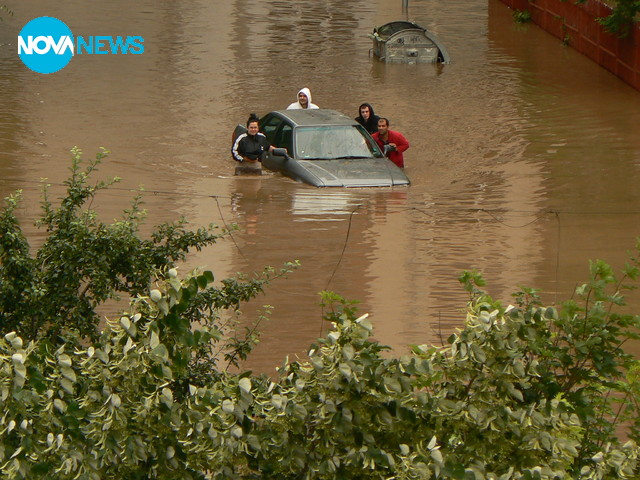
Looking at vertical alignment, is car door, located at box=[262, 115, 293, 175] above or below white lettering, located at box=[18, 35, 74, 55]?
below

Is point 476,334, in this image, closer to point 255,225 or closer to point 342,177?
point 255,225

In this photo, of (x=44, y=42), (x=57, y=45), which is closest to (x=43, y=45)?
(x=44, y=42)

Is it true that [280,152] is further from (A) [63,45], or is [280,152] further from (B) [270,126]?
(A) [63,45]

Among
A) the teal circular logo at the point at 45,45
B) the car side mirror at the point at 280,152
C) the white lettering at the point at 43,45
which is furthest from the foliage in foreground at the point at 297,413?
the white lettering at the point at 43,45

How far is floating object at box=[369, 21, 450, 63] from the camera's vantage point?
31594 mm

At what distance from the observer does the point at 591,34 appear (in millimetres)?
31844

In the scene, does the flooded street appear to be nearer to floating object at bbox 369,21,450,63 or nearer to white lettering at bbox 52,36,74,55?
floating object at bbox 369,21,450,63

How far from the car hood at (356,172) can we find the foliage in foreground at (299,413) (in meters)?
11.8

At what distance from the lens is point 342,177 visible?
17531mm

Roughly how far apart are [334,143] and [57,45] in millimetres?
20321

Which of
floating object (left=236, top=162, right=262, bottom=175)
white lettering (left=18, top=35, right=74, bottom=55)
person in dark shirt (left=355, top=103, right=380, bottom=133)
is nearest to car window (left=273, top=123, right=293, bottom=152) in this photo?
floating object (left=236, top=162, right=262, bottom=175)

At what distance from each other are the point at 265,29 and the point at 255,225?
22.5m

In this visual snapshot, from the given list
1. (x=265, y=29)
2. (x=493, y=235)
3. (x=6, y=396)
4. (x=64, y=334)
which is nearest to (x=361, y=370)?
(x=6, y=396)

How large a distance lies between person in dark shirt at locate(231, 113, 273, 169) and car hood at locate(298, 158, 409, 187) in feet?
2.87
